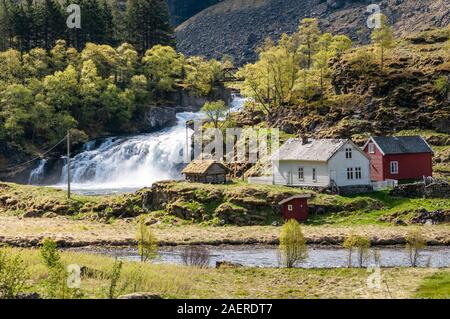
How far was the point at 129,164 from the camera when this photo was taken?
97375mm

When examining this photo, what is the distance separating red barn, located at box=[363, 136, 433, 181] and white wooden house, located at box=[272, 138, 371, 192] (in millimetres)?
2245

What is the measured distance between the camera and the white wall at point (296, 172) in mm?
73875

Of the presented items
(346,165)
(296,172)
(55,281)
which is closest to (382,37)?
(346,165)

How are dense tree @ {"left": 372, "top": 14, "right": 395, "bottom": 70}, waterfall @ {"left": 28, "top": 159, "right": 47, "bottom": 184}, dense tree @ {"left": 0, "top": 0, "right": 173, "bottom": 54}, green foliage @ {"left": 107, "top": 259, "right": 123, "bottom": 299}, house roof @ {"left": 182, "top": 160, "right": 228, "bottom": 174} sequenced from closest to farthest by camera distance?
1. green foliage @ {"left": 107, "top": 259, "right": 123, "bottom": 299}
2. house roof @ {"left": 182, "top": 160, "right": 228, "bottom": 174}
3. dense tree @ {"left": 372, "top": 14, "right": 395, "bottom": 70}
4. waterfall @ {"left": 28, "top": 159, "right": 47, "bottom": 184}
5. dense tree @ {"left": 0, "top": 0, "right": 173, "bottom": 54}


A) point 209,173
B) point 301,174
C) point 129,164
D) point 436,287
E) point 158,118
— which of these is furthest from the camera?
point 158,118

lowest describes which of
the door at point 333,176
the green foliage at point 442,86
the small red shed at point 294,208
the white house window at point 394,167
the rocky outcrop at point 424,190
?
the small red shed at point 294,208

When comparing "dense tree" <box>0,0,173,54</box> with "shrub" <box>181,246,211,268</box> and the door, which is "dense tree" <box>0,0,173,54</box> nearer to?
the door

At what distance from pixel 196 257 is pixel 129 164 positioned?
1797 inches

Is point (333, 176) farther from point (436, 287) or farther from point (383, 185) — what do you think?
point (436, 287)

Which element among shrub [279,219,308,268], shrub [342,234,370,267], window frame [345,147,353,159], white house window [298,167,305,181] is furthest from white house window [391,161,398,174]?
shrub [279,219,308,268]

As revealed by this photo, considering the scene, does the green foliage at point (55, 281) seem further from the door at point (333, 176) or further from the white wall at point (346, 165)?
the white wall at point (346, 165)

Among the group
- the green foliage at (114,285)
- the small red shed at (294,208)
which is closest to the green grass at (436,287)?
the green foliage at (114,285)

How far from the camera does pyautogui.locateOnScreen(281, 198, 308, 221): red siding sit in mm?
68250
